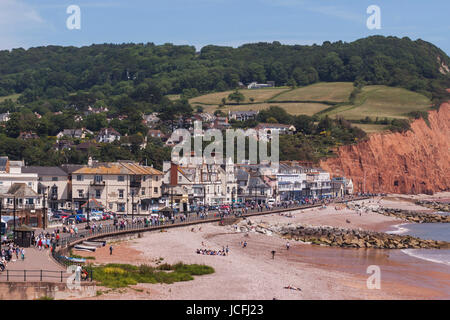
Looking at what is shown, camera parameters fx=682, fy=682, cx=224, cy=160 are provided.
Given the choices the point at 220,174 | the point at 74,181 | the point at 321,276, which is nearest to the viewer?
the point at 321,276

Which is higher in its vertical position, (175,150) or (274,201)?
(175,150)

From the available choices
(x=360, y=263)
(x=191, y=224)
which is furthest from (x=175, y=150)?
(x=360, y=263)

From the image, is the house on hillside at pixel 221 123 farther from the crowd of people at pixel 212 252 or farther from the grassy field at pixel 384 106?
the crowd of people at pixel 212 252

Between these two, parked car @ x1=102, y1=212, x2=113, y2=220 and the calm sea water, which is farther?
parked car @ x1=102, y1=212, x2=113, y2=220

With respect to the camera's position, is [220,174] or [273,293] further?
[220,174]

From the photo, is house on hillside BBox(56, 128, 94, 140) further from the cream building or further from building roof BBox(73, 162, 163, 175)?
the cream building

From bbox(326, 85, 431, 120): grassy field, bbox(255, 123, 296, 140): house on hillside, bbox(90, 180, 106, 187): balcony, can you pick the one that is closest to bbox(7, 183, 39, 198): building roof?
bbox(90, 180, 106, 187): balcony
